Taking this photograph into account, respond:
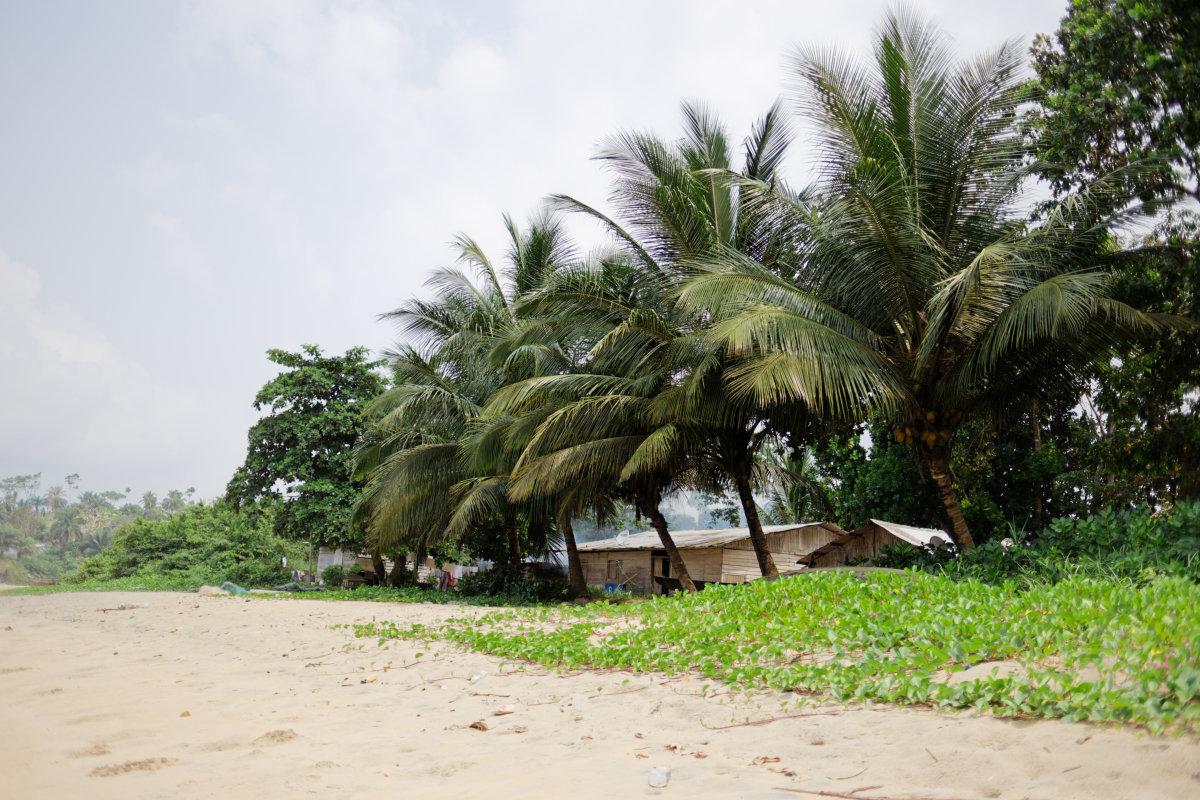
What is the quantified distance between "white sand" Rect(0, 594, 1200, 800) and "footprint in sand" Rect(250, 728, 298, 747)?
2 cm

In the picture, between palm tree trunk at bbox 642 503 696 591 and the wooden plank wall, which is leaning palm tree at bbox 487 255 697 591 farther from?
the wooden plank wall

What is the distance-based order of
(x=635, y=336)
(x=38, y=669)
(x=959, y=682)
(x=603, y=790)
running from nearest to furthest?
(x=603, y=790) → (x=959, y=682) → (x=38, y=669) → (x=635, y=336)

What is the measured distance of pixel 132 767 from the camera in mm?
4219

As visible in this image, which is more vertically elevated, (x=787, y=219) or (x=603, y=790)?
(x=787, y=219)

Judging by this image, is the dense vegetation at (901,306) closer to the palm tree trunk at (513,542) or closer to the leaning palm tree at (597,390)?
the leaning palm tree at (597,390)

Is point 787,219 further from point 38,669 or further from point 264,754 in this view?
point 38,669

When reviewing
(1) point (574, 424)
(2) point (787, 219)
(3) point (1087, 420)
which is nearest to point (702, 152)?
(2) point (787, 219)

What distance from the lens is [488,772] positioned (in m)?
3.78

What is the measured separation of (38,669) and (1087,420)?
17.5m

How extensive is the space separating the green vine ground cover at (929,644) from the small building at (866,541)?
11.7 meters

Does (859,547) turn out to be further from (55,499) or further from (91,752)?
(55,499)

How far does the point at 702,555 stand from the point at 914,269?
53.2 feet

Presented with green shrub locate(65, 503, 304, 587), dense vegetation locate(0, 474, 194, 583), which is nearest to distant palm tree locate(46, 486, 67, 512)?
dense vegetation locate(0, 474, 194, 583)

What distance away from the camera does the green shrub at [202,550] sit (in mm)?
33906
